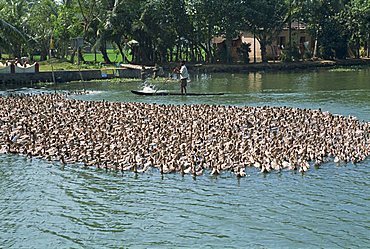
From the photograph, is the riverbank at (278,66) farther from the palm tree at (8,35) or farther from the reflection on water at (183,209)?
the reflection on water at (183,209)

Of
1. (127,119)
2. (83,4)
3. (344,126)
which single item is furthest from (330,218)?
(83,4)

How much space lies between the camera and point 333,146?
60.8 feet

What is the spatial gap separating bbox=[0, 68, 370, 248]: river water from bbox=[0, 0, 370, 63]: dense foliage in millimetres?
37647

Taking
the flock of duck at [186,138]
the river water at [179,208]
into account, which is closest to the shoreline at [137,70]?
the flock of duck at [186,138]

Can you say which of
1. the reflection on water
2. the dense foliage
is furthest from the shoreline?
the reflection on water

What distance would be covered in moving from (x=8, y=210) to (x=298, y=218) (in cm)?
652

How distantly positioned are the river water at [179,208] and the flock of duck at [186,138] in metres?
0.47

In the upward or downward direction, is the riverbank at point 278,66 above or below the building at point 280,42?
below

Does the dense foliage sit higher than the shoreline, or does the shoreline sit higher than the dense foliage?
the dense foliage

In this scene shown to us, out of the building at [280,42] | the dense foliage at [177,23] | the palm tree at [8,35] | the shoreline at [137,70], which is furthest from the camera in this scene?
the building at [280,42]

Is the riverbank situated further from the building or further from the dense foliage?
the building

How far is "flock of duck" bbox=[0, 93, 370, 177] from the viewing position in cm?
1719

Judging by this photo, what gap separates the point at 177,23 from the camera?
57.6 m

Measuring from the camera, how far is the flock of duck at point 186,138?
17188 mm
